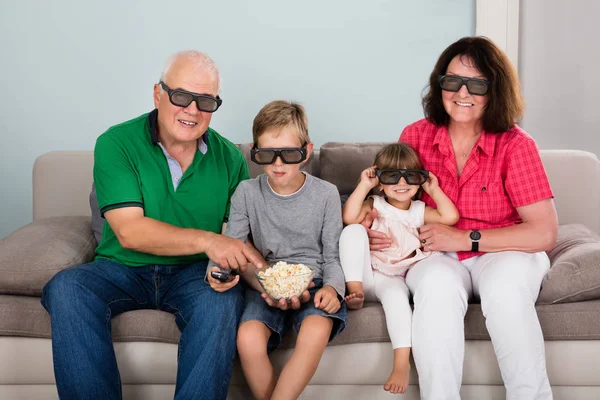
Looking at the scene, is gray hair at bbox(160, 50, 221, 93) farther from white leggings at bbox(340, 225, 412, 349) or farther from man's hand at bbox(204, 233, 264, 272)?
white leggings at bbox(340, 225, 412, 349)

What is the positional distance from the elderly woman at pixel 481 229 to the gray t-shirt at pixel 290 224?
8.0 inches

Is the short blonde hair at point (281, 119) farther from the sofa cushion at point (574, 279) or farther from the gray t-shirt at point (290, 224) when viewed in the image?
the sofa cushion at point (574, 279)

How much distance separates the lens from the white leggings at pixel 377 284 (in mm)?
2465

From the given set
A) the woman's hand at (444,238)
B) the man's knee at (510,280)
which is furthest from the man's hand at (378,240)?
the man's knee at (510,280)

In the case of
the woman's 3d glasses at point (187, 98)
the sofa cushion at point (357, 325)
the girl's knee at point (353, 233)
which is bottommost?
the sofa cushion at point (357, 325)

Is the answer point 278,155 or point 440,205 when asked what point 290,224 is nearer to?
point 278,155

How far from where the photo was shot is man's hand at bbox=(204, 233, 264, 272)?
8.07ft

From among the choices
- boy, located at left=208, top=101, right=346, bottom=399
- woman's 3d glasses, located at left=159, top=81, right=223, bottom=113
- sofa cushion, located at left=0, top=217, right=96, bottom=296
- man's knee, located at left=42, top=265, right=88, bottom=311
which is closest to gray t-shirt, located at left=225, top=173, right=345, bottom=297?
boy, located at left=208, top=101, right=346, bottom=399

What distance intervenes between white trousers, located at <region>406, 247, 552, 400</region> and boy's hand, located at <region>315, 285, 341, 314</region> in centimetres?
26

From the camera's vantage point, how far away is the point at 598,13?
365 cm

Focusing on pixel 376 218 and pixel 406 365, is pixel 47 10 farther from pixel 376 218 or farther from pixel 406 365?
pixel 406 365

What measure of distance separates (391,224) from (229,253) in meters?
0.70

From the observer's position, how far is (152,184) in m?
2.64

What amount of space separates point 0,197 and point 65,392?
227 centimetres
